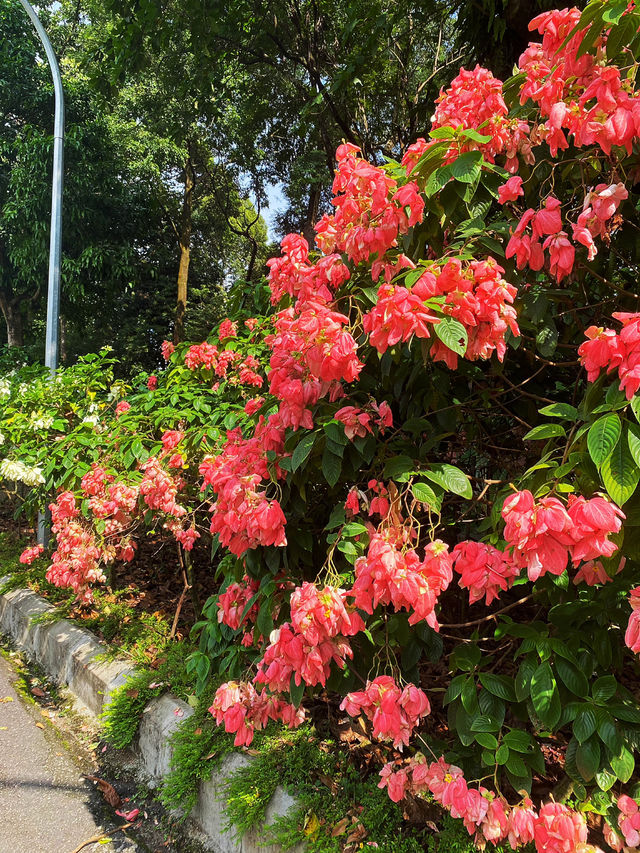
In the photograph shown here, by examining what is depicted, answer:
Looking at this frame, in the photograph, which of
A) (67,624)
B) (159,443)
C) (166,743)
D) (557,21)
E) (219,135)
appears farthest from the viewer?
(219,135)

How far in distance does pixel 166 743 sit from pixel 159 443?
1.39 m

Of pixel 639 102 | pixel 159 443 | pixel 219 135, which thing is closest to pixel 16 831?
pixel 159 443

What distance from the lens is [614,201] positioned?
1.16 metres

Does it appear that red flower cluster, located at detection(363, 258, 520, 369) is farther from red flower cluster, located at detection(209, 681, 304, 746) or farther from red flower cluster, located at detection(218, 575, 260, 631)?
red flower cluster, located at detection(209, 681, 304, 746)

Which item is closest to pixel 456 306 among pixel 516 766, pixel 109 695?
pixel 516 766

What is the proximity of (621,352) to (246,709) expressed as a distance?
4.62 feet

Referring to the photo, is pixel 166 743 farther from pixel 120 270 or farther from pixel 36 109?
pixel 36 109

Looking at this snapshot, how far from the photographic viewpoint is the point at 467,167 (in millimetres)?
1227

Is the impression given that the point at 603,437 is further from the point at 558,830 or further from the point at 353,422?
the point at 558,830

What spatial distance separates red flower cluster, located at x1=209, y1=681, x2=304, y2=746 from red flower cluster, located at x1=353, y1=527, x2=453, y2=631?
64cm

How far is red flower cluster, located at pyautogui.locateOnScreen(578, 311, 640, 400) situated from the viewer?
94cm

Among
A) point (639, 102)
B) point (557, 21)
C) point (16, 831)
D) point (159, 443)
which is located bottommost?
point (16, 831)

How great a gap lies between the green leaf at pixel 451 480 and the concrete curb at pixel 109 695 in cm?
118

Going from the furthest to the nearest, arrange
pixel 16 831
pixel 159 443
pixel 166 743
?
pixel 159 443 → pixel 166 743 → pixel 16 831
